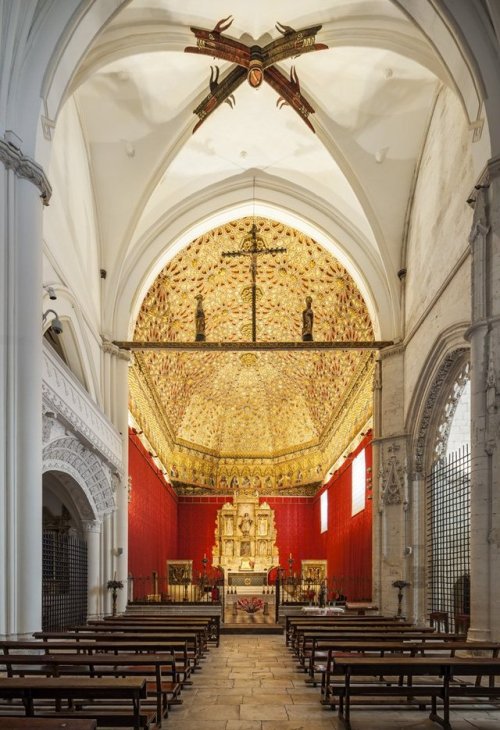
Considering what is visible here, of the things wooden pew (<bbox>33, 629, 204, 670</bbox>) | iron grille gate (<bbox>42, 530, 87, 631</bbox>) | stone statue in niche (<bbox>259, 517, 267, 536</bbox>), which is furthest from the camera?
stone statue in niche (<bbox>259, 517, 267, 536</bbox>)

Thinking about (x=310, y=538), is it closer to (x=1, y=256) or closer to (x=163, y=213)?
(x=163, y=213)

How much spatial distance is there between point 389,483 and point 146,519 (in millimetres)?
9858

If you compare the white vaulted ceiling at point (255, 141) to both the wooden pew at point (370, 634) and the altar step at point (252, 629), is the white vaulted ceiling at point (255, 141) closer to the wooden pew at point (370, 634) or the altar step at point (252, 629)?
the altar step at point (252, 629)

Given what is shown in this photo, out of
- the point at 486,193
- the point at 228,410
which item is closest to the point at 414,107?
the point at 486,193

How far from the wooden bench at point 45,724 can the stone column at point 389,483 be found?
14451mm

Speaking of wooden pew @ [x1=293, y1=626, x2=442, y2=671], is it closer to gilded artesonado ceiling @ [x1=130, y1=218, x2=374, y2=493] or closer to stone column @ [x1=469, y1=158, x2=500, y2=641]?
stone column @ [x1=469, y1=158, x2=500, y2=641]

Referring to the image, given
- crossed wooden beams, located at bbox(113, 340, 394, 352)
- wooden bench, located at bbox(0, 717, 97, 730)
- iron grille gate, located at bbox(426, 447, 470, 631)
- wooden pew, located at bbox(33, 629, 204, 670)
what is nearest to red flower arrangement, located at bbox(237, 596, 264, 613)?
iron grille gate, located at bbox(426, 447, 470, 631)

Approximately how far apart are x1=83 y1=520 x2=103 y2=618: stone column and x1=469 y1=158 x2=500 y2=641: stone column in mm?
9261

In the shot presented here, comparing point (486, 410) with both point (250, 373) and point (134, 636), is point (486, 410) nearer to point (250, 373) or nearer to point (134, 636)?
point (134, 636)

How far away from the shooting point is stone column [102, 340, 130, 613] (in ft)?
62.7

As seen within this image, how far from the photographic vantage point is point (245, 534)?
33.8 meters

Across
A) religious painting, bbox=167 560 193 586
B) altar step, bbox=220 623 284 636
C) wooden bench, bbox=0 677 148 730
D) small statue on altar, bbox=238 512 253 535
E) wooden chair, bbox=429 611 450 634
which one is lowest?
religious painting, bbox=167 560 193 586

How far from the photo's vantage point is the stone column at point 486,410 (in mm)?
10977

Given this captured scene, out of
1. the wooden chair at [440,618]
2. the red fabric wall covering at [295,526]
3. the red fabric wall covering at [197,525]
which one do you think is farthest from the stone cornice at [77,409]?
the red fabric wall covering at [295,526]
